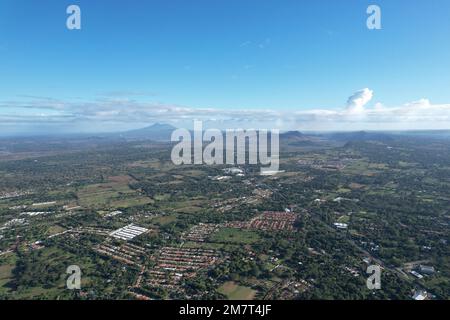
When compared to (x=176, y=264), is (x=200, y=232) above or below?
above

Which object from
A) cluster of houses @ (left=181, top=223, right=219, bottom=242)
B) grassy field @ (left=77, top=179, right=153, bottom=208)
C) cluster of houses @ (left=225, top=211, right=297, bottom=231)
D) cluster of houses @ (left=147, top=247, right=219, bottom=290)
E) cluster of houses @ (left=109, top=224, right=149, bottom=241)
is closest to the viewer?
cluster of houses @ (left=147, top=247, right=219, bottom=290)

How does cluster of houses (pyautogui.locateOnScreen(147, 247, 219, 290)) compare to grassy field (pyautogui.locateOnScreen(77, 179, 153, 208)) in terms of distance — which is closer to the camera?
cluster of houses (pyautogui.locateOnScreen(147, 247, 219, 290))

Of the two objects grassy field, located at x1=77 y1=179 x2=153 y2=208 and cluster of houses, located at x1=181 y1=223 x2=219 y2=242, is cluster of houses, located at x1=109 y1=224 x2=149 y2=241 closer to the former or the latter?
cluster of houses, located at x1=181 y1=223 x2=219 y2=242

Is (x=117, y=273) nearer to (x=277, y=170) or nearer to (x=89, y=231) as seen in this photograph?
(x=89, y=231)

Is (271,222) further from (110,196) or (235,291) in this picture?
(110,196)

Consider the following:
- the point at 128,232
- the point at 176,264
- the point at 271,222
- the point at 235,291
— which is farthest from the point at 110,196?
the point at 235,291

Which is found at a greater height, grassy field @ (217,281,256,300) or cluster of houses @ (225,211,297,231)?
cluster of houses @ (225,211,297,231)

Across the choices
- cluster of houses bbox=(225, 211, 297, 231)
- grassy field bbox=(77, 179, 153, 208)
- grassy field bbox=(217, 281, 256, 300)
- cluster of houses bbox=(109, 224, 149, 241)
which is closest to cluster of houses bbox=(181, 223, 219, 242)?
cluster of houses bbox=(225, 211, 297, 231)
